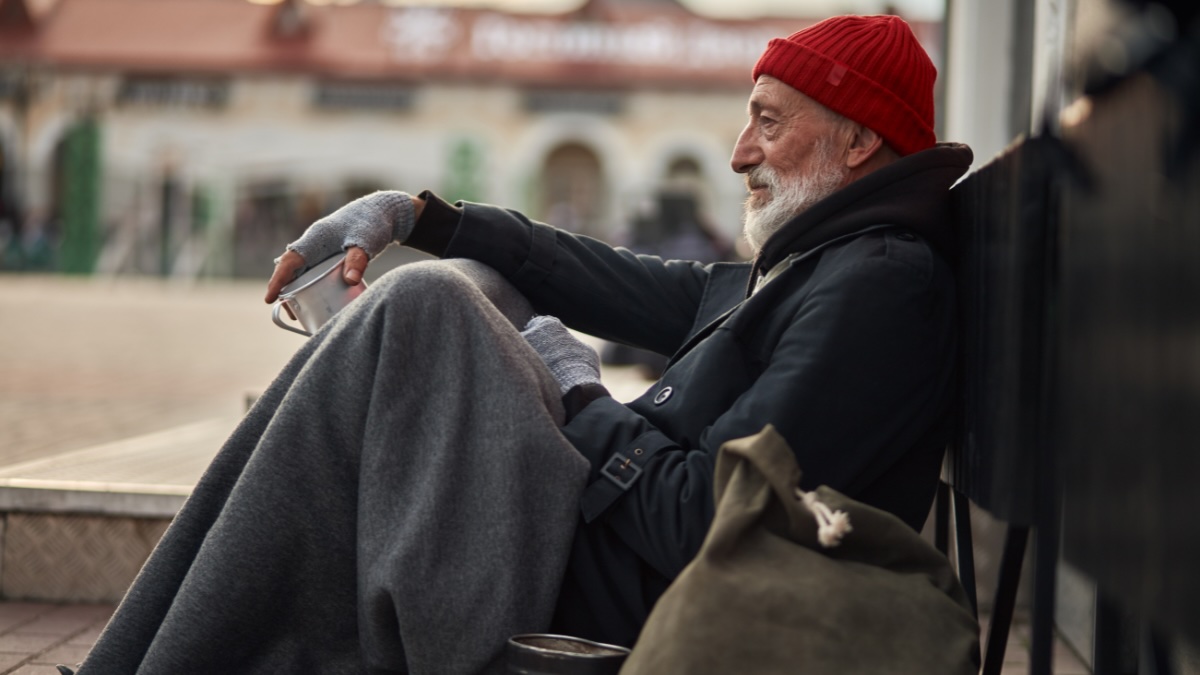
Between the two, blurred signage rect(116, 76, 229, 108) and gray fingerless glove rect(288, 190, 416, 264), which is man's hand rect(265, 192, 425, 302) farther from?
blurred signage rect(116, 76, 229, 108)

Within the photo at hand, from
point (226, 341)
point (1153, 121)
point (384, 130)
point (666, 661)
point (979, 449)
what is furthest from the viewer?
point (384, 130)

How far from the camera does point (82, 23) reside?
35.8 metres

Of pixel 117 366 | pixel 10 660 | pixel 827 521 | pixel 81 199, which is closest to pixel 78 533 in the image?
pixel 10 660

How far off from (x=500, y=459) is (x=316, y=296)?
2.08 ft

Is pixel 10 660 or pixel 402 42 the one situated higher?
pixel 402 42

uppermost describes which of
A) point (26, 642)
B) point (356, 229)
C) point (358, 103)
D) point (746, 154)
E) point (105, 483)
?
point (358, 103)

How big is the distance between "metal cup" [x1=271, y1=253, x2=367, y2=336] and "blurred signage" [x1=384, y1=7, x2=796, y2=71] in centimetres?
3339

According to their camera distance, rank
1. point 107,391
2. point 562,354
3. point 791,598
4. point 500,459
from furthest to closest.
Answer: point 107,391 < point 562,354 < point 500,459 < point 791,598

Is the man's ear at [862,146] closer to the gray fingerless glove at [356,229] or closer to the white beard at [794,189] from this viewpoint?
the white beard at [794,189]

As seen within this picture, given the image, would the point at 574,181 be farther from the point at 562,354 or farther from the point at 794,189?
the point at 562,354

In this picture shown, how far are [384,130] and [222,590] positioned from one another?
3405 centimetres

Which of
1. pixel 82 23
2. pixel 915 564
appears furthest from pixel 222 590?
pixel 82 23

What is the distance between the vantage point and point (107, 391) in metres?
7.45

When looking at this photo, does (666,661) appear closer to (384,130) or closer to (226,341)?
(226,341)
